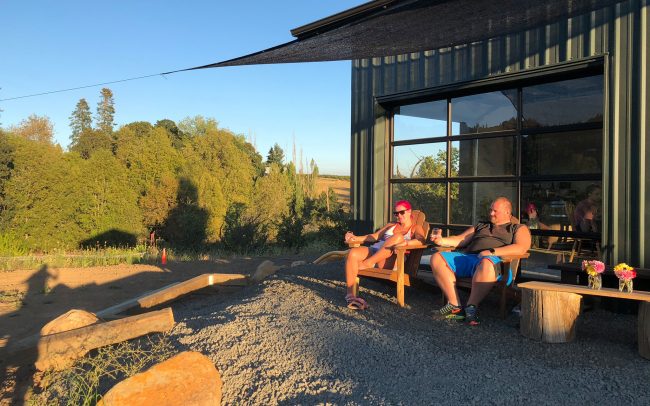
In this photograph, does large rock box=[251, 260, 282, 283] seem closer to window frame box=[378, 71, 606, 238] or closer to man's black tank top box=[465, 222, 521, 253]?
window frame box=[378, 71, 606, 238]

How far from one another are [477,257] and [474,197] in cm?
191

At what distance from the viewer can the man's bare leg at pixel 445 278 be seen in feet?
13.1

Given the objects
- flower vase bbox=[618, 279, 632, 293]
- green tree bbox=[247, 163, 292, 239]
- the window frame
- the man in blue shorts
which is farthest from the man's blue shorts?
green tree bbox=[247, 163, 292, 239]

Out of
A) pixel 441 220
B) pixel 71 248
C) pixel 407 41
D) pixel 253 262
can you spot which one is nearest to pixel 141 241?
pixel 71 248

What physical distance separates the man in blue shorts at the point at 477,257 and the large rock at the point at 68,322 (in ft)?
9.15

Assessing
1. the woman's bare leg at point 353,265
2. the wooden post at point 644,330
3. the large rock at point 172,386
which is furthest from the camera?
the woman's bare leg at point 353,265

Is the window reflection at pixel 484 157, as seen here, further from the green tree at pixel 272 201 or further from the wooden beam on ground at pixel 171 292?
the green tree at pixel 272 201

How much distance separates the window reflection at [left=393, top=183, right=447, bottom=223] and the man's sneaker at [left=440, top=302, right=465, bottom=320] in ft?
7.91

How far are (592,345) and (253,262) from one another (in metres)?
6.06

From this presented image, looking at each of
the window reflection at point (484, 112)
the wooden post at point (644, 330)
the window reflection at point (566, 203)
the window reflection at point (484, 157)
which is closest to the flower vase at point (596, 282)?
the wooden post at point (644, 330)

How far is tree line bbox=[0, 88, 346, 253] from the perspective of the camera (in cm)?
1109

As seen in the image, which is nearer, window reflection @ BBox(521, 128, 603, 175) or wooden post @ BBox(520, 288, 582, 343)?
wooden post @ BBox(520, 288, 582, 343)

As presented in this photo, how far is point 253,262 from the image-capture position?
8.61m

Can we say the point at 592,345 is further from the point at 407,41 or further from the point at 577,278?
the point at 407,41
